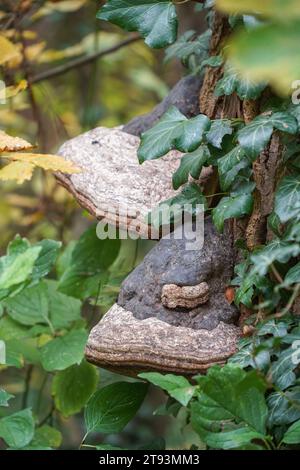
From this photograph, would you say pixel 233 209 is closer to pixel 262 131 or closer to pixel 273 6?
pixel 262 131

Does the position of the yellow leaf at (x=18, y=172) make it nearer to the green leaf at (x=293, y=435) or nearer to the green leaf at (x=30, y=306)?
the green leaf at (x=30, y=306)

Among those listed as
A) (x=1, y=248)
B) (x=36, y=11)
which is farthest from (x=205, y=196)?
(x=1, y=248)

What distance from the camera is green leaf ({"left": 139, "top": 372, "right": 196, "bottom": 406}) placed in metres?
1.39

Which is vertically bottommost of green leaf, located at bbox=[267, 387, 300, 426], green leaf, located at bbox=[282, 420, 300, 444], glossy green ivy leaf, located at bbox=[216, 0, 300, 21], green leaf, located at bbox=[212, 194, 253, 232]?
green leaf, located at bbox=[282, 420, 300, 444]

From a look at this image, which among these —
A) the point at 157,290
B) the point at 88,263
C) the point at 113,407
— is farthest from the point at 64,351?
the point at 157,290

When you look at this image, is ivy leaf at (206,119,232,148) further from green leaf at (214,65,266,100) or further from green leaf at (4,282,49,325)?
green leaf at (4,282,49,325)

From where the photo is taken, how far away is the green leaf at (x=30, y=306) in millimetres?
2266

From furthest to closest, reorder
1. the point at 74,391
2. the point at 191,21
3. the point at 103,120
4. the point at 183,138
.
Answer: the point at 103,120, the point at 191,21, the point at 74,391, the point at 183,138

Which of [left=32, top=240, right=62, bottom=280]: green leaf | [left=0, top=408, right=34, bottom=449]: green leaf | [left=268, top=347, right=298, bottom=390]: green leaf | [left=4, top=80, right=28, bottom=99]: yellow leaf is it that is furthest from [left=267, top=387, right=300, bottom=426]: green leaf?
[left=4, top=80, right=28, bottom=99]: yellow leaf

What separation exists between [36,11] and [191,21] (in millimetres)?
900

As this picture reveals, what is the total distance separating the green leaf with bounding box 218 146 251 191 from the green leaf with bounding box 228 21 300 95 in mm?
823

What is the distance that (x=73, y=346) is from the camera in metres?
2.06

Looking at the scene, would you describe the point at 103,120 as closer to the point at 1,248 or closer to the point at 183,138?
the point at 1,248

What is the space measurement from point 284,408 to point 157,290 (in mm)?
407
